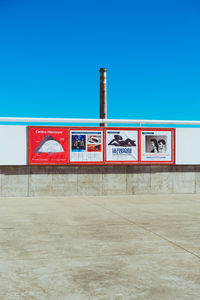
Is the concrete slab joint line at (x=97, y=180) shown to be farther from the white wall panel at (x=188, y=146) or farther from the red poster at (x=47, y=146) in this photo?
the white wall panel at (x=188, y=146)

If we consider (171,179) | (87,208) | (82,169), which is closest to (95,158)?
(82,169)

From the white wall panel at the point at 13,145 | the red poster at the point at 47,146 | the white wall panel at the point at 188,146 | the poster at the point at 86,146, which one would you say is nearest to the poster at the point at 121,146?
the poster at the point at 86,146

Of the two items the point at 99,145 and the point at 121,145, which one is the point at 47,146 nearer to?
the point at 99,145

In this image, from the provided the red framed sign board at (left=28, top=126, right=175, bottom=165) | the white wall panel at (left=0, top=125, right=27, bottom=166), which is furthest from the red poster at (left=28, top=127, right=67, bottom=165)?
the white wall panel at (left=0, top=125, right=27, bottom=166)

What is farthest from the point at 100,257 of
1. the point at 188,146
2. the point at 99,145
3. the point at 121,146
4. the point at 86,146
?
the point at 188,146

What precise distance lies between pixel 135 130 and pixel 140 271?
45.5 ft

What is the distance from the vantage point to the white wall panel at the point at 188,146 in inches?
742

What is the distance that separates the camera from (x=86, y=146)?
17.9 meters

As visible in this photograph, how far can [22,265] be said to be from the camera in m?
5.23

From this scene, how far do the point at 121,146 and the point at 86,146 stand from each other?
1862 millimetres

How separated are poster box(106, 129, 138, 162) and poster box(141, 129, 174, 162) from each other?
0.50 meters

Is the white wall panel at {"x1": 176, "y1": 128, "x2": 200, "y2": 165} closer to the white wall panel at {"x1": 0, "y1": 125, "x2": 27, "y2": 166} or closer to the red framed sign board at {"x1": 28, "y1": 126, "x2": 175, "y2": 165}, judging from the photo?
the red framed sign board at {"x1": 28, "y1": 126, "x2": 175, "y2": 165}

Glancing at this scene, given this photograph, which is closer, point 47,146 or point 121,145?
point 47,146

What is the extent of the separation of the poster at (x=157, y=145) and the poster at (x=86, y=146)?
239 centimetres
